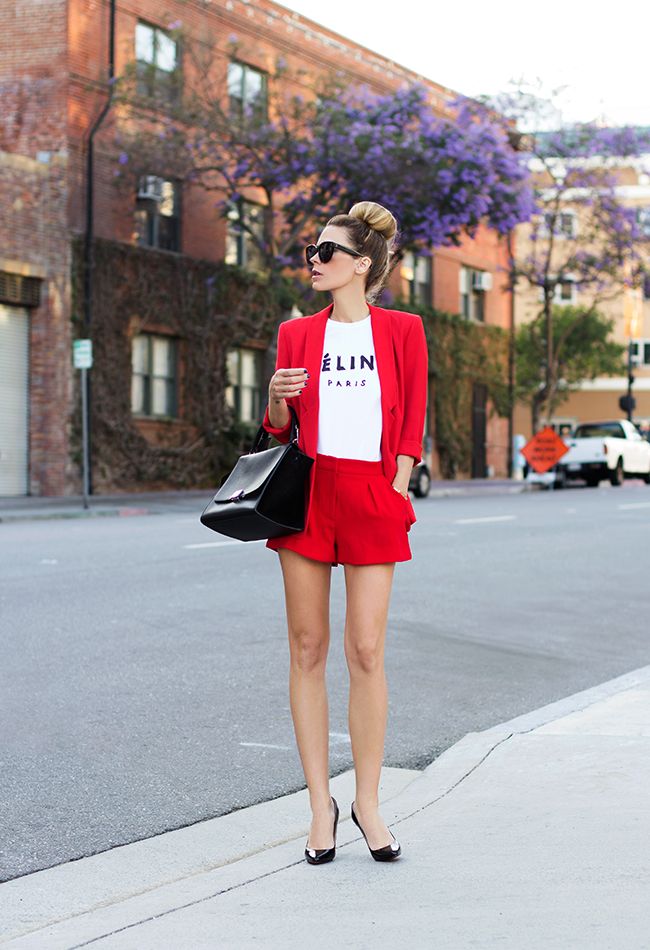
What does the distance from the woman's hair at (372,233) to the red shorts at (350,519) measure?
2.07 ft

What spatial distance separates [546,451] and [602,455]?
144 inches

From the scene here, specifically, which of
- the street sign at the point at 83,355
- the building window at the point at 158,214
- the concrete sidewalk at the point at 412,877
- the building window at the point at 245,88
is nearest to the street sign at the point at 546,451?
the building window at the point at 158,214

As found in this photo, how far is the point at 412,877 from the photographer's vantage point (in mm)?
4203

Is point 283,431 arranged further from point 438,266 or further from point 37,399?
point 438,266

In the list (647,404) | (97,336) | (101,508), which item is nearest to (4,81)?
(97,336)

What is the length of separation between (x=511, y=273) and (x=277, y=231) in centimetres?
1261

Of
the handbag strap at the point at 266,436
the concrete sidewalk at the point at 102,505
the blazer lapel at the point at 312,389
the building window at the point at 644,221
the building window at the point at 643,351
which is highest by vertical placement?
the building window at the point at 644,221

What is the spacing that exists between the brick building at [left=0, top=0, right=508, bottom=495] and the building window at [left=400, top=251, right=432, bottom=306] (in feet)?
29.1

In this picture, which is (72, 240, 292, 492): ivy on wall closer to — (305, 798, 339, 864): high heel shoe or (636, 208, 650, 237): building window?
(636, 208, 650, 237): building window

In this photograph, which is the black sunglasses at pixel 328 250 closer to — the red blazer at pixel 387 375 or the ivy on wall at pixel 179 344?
the red blazer at pixel 387 375

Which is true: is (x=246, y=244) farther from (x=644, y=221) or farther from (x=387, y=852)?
(x=387, y=852)

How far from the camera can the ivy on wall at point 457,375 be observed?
136 feet

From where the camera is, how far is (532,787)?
522cm

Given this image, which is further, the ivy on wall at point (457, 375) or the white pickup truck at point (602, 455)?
the ivy on wall at point (457, 375)
